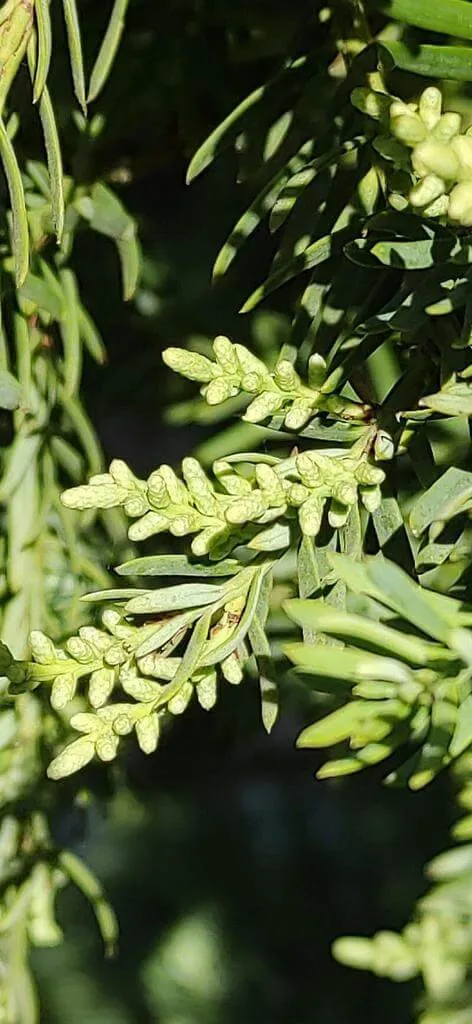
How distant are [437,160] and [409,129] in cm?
1

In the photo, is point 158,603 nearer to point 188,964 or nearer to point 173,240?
point 173,240

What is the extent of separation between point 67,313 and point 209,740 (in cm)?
25

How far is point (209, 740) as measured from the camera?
1.89ft

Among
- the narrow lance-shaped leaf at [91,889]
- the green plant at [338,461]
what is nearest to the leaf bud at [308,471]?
the green plant at [338,461]

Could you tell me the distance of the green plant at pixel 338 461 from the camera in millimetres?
248

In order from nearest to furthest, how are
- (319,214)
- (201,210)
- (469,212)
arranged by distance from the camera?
(469,212) → (319,214) → (201,210)

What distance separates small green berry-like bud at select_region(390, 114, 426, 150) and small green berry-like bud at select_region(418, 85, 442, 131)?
0.04 ft

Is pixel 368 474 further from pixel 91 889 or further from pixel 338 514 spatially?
pixel 91 889

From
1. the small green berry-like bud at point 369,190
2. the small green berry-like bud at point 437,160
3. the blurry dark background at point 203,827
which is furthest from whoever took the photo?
the blurry dark background at point 203,827

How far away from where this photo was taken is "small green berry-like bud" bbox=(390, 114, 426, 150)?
0.24 metres

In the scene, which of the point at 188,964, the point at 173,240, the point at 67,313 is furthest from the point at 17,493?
the point at 188,964

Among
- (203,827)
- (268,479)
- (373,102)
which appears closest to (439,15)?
(373,102)

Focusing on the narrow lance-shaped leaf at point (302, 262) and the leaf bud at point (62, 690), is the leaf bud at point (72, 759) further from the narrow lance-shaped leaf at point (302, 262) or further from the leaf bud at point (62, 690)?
the narrow lance-shaped leaf at point (302, 262)

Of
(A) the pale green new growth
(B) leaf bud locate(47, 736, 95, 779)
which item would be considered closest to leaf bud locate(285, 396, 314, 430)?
(A) the pale green new growth
